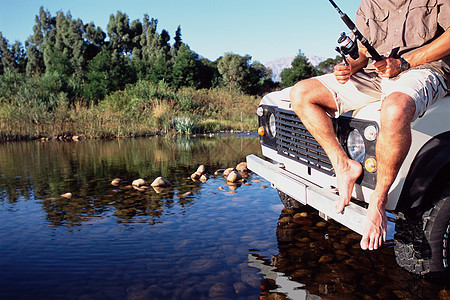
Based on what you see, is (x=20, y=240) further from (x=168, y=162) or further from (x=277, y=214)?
(x=168, y=162)

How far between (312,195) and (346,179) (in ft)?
1.06

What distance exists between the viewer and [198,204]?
5.05m

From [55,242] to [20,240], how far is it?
1.19 feet

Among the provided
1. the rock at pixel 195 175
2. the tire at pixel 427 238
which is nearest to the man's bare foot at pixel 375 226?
the tire at pixel 427 238

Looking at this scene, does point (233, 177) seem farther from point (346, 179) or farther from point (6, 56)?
point (6, 56)

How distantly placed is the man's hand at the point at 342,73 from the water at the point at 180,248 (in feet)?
4.67

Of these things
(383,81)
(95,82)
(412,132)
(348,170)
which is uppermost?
(95,82)

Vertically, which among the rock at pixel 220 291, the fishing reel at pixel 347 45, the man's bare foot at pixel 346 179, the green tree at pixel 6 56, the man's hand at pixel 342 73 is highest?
the green tree at pixel 6 56

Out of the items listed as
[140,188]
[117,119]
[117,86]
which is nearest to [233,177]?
[140,188]

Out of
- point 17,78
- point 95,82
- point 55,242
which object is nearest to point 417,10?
point 55,242

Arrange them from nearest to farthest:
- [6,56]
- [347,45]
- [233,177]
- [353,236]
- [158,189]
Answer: [347,45]
[353,236]
[158,189]
[233,177]
[6,56]

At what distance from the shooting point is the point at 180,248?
3.53 meters

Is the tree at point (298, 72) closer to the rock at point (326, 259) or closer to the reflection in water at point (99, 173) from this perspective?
the reflection in water at point (99, 173)

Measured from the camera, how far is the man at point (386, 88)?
248 centimetres
